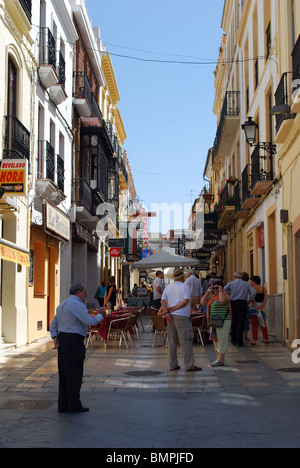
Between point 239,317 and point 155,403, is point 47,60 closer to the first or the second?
point 239,317

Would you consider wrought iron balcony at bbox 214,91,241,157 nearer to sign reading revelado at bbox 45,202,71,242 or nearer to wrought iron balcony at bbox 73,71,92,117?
wrought iron balcony at bbox 73,71,92,117

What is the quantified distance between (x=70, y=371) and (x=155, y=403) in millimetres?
1293

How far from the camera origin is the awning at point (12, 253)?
12.3 metres

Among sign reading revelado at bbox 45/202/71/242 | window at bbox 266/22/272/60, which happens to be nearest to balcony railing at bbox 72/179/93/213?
sign reading revelado at bbox 45/202/71/242

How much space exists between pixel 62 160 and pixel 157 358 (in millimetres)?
9599

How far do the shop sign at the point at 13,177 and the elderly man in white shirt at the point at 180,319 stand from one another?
392 centimetres

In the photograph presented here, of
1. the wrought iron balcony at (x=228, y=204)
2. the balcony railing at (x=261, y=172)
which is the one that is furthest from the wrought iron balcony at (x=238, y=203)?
the balcony railing at (x=261, y=172)

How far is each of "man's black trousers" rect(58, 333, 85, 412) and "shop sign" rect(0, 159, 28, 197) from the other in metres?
5.79

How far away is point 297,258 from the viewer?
14.1 meters

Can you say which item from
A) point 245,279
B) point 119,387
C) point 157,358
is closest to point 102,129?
point 245,279

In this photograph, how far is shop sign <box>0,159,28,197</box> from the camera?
12.7 metres

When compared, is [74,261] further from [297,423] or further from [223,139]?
[297,423]

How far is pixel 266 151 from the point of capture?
58.3ft

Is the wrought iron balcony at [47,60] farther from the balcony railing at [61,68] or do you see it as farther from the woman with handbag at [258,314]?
the woman with handbag at [258,314]
